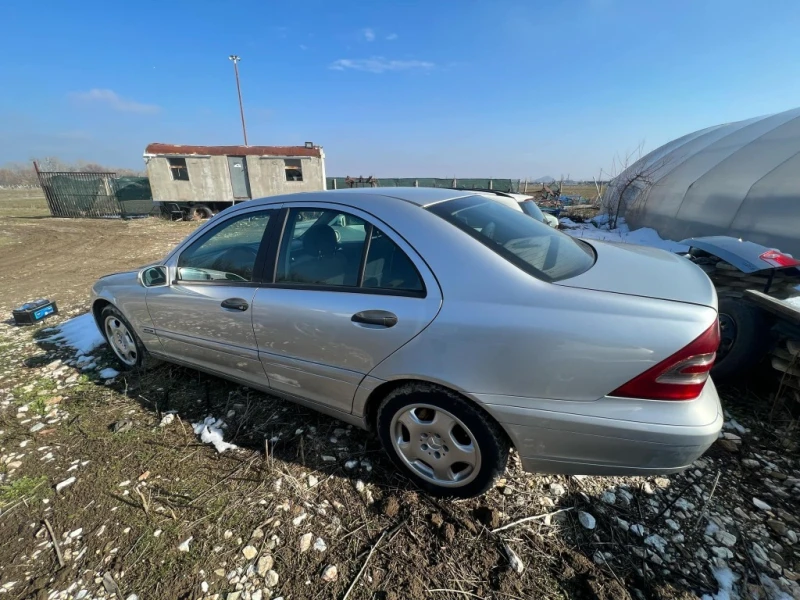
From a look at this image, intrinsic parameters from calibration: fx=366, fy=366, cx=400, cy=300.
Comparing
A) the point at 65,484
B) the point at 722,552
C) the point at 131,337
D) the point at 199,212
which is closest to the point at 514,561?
the point at 722,552

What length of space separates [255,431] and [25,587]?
1.25 meters

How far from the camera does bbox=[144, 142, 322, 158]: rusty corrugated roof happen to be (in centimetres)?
1741

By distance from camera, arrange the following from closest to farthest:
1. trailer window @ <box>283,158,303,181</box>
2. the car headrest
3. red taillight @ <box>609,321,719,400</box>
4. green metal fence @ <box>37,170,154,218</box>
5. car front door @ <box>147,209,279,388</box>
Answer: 1. red taillight @ <box>609,321,719,400</box>
2. the car headrest
3. car front door @ <box>147,209,279,388</box>
4. trailer window @ <box>283,158,303,181</box>
5. green metal fence @ <box>37,170,154,218</box>

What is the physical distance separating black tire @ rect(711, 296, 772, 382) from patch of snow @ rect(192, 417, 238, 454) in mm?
3724

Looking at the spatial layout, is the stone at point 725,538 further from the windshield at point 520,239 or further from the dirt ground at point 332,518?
the windshield at point 520,239

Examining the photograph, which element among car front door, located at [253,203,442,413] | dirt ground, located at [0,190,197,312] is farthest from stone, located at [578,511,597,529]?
dirt ground, located at [0,190,197,312]

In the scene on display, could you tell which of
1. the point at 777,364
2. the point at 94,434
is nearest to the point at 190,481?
the point at 94,434

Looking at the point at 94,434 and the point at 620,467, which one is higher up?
the point at 620,467

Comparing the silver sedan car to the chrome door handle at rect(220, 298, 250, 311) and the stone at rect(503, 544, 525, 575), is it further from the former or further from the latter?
the stone at rect(503, 544, 525, 575)

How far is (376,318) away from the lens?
1.87 m

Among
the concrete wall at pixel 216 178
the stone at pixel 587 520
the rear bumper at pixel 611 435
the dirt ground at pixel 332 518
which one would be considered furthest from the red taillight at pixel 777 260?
the concrete wall at pixel 216 178

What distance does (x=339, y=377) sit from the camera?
83.2 inches

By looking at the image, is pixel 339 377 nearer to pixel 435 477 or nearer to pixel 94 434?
pixel 435 477

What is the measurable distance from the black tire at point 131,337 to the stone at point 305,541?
2.46 m
